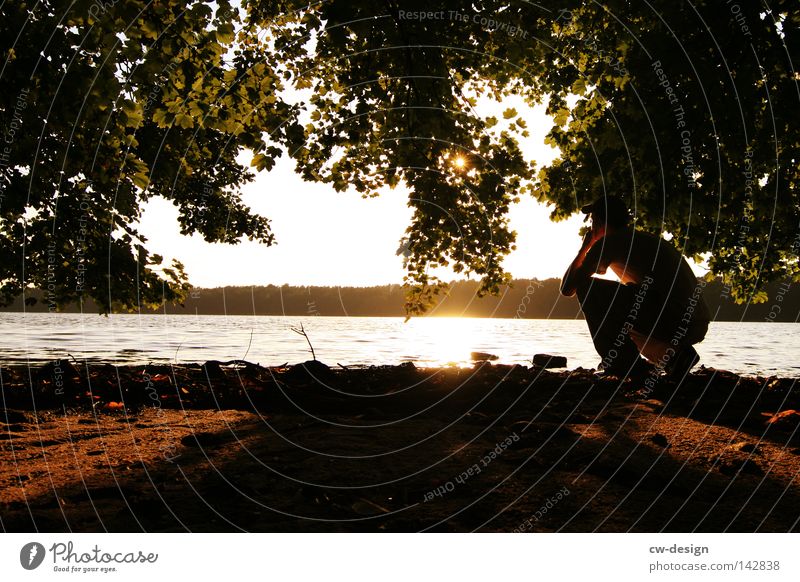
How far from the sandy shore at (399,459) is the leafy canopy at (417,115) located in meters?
3.39

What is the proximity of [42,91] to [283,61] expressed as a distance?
7686 millimetres

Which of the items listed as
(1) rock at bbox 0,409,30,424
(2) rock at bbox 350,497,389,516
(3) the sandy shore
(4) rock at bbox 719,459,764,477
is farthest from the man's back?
(1) rock at bbox 0,409,30,424

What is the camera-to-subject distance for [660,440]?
5.38 meters

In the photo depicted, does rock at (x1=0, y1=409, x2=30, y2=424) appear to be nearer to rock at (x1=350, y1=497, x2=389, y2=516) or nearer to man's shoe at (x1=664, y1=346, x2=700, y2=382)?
rock at (x1=350, y1=497, x2=389, y2=516)

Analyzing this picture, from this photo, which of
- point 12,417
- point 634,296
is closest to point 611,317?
point 634,296

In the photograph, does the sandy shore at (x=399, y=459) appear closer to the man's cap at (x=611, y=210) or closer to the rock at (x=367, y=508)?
the rock at (x=367, y=508)

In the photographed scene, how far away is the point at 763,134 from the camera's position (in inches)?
416

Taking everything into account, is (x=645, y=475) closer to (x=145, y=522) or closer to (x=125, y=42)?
(x=145, y=522)

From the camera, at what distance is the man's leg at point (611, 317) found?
27.1 feet
